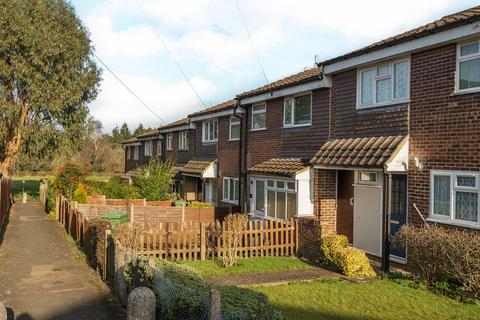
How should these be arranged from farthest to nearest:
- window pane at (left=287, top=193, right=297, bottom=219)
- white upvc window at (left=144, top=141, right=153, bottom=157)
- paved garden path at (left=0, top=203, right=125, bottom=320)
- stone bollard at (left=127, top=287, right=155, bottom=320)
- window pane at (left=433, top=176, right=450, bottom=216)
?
Answer: white upvc window at (left=144, top=141, right=153, bottom=157) < window pane at (left=287, top=193, right=297, bottom=219) < window pane at (left=433, top=176, right=450, bottom=216) < paved garden path at (left=0, top=203, right=125, bottom=320) < stone bollard at (left=127, top=287, right=155, bottom=320)

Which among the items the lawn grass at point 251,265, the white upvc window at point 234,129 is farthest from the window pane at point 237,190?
the lawn grass at point 251,265

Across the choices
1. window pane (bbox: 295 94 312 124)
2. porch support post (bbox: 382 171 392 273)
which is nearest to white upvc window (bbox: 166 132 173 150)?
window pane (bbox: 295 94 312 124)

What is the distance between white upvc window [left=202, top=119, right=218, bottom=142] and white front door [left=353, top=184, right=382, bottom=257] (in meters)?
10.4

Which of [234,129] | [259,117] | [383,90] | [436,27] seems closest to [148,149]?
[234,129]

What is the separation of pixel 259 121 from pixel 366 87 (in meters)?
6.30

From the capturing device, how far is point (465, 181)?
959cm

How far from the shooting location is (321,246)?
464 inches

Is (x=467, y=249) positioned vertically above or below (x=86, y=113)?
below

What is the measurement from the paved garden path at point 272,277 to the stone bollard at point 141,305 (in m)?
4.15

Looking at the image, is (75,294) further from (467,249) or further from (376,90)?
(376,90)

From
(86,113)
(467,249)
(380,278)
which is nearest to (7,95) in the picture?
(86,113)

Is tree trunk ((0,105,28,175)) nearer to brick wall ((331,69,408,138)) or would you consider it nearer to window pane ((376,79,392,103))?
brick wall ((331,69,408,138))

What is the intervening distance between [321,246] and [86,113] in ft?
82.8

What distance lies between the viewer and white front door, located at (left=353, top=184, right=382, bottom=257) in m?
12.5
